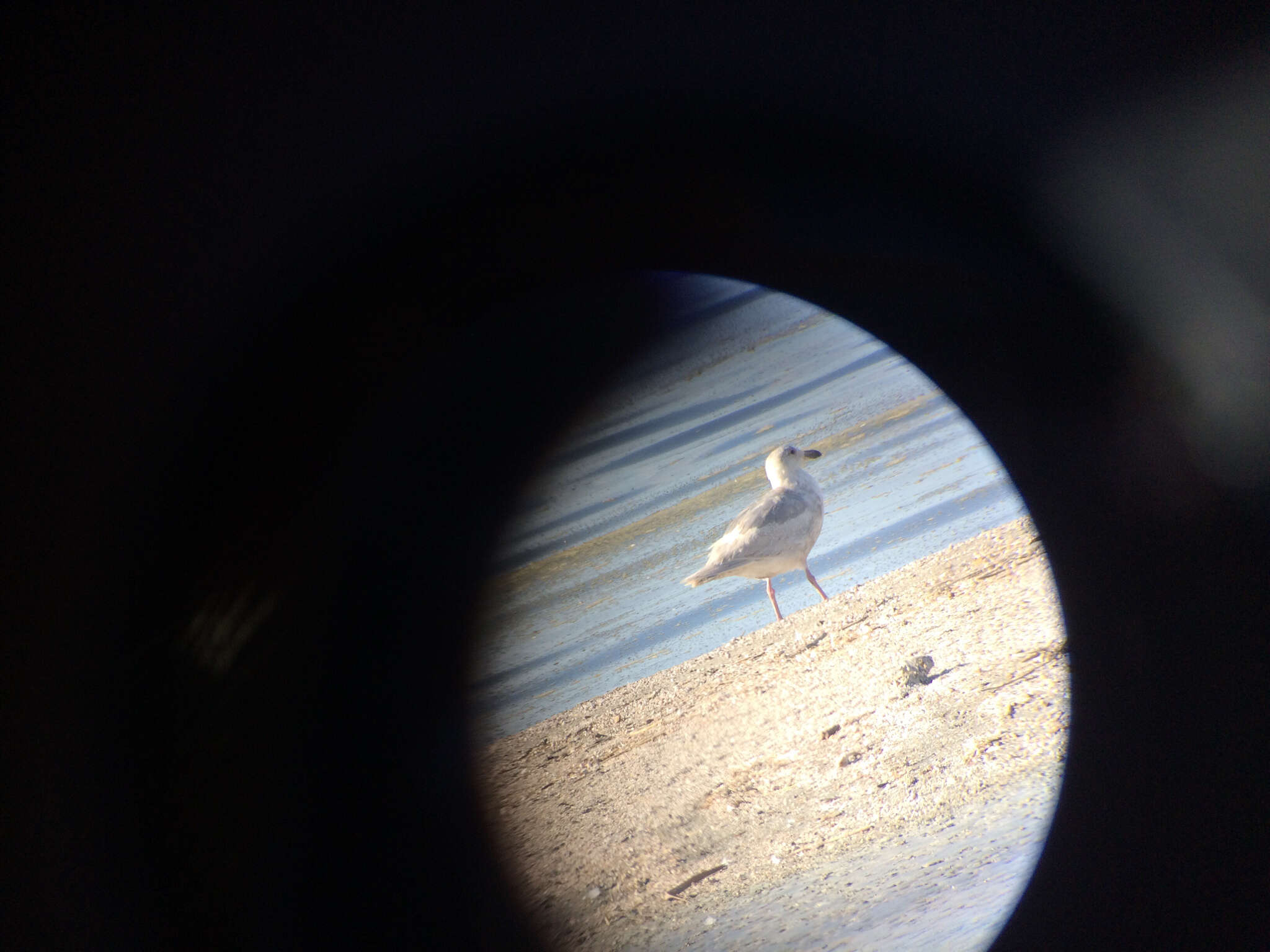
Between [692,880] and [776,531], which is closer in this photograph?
[692,880]

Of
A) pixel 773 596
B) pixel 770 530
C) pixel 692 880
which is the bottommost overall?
pixel 692 880

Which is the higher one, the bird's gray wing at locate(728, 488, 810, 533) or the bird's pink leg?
the bird's gray wing at locate(728, 488, 810, 533)

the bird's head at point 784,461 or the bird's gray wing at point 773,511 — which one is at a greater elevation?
the bird's head at point 784,461

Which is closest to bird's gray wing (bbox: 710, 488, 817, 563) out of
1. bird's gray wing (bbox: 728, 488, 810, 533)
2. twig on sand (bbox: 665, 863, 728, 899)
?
bird's gray wing (bbox: 728, 488, 810, 533)

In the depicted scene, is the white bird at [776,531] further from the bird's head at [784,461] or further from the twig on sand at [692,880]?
the twig on sand at [692,880]

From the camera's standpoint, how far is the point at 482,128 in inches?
34.9

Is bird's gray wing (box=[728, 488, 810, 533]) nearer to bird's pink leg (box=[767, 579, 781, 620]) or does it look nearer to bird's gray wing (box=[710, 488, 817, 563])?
bird's gray wing (box=[710, 488, 817, 563])

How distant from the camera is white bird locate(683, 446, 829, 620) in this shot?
108cm

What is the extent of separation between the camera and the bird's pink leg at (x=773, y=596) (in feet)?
3.56

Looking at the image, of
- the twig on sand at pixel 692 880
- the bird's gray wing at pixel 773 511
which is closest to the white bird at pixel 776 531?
the bird's gray wing at pixel 773 511

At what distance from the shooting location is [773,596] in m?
1.10

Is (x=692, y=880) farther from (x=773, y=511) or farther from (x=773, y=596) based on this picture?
(x=773, y=511)

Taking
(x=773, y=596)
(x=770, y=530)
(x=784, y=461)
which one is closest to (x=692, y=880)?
(x=773, y=596)

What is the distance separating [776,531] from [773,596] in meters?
0.12
